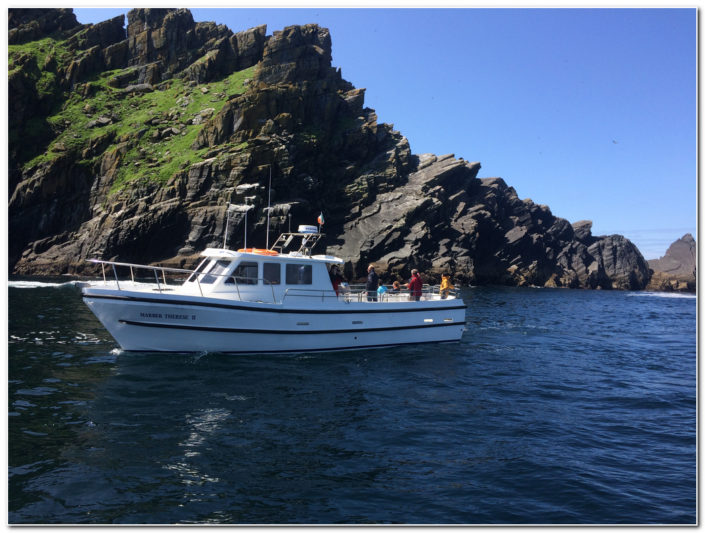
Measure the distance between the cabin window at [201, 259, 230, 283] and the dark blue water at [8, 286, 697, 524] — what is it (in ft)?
8.09

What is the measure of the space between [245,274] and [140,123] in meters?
59.4

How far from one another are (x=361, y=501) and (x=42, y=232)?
5963cm

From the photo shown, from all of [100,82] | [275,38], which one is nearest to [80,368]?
[275,38]

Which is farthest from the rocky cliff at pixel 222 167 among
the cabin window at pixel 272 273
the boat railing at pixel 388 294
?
the cabin window at pixel 272 273

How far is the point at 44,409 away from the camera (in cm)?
894

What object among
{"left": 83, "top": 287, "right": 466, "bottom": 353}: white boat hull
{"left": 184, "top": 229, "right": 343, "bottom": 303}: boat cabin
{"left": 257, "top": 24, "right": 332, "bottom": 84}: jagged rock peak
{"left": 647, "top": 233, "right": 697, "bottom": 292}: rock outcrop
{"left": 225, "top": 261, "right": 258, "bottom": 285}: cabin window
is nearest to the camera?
{"left": 83, "top": 287, "right": 466, "bottom": 353}: white boat hull

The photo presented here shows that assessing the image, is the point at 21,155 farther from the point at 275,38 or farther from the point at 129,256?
the point at 275,38

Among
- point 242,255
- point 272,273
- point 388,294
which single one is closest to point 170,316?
point 242,255

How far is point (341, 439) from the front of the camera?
828 centimetres

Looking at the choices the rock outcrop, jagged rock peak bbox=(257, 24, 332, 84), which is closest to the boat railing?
jagged rock peak bbox=(257, 24, 332, 84)

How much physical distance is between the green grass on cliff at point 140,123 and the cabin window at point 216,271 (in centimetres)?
4335

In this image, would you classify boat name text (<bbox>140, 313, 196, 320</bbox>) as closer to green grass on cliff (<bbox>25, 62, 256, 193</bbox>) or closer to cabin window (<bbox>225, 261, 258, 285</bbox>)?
cabin window (<bbox>225, 261, 258, 285</bbox>)

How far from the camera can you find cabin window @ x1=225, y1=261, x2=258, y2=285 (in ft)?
45.4

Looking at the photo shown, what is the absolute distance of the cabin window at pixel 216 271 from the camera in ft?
45.5
